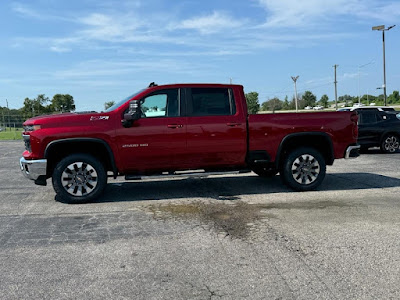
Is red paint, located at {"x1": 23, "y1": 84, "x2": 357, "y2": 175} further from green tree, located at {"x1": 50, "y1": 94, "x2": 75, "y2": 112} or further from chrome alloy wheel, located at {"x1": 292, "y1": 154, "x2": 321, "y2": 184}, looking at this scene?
green tree, located at {"x1": 50, "y1": 94, "x2": 75, "y2": 112}

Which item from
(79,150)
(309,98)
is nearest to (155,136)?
(79,150)

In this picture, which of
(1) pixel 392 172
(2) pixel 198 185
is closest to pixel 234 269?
(2) pixel 198 185

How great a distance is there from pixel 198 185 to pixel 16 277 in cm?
473

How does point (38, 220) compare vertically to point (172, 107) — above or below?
below

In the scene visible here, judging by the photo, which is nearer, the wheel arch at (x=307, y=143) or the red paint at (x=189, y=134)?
Answer: the red paint at (x=189, y=134)

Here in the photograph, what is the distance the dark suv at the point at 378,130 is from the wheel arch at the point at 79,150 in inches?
383

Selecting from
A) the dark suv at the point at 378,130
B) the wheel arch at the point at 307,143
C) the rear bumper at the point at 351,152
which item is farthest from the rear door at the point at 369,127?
the wheel arch at the point at 307,143

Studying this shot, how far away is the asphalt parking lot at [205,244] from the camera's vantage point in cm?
322

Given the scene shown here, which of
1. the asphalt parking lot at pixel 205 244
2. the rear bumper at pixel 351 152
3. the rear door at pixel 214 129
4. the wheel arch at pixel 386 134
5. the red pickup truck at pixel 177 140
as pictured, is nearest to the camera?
the asphalt parking lot at pixel 205 244

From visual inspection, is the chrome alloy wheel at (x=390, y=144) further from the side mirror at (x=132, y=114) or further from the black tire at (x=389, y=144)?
the side mirror at (x=132, y=114)

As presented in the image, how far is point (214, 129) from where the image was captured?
263 inches

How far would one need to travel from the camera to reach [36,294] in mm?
3141

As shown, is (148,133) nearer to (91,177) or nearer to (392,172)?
(91,177)

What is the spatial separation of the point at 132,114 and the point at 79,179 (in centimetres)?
147
